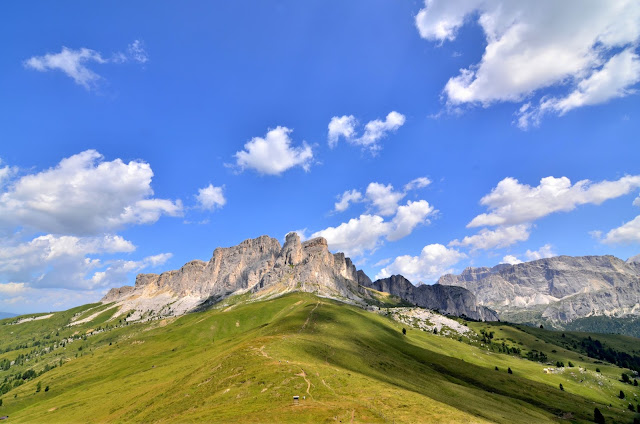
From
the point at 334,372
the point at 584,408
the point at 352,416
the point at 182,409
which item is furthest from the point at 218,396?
the point at 584,408

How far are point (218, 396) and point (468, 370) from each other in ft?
406

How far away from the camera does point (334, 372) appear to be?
91062 millimetres

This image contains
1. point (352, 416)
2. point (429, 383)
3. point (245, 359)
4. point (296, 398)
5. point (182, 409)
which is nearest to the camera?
point (352, 416)

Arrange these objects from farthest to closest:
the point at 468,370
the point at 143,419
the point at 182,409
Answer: the point at 468,370 < the point at 143,419 < the point at 182,409

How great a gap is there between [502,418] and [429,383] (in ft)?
92.0

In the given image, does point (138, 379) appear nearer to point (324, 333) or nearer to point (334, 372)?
point (324, 333)

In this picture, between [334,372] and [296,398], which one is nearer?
[296,398]

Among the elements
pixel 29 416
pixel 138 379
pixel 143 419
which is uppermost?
pixel 143 419

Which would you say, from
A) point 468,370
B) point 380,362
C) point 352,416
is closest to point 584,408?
point 468,370

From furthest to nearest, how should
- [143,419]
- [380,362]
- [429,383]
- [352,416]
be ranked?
[380,362]
[429,383]
[143,419]
[352,416]

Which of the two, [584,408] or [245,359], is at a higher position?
[245,359]

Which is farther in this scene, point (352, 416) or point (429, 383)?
point (429, 383)

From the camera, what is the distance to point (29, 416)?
538 feet

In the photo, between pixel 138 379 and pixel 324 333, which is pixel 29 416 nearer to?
pixel 138 379
